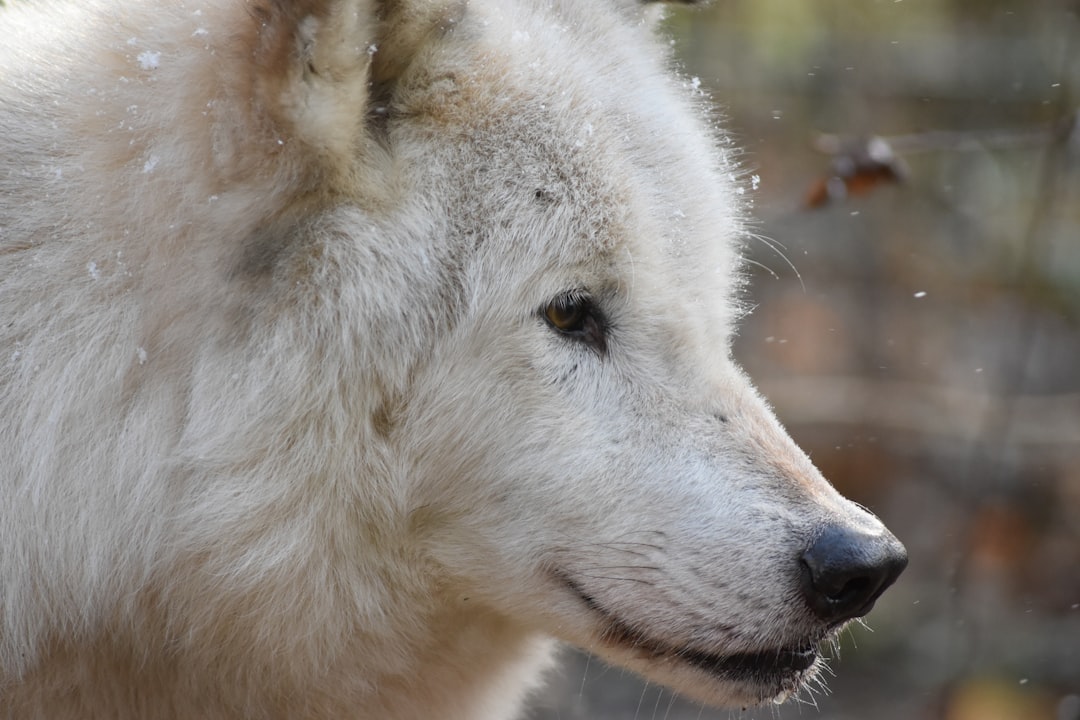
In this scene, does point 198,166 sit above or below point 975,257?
above

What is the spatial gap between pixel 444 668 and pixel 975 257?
617cm

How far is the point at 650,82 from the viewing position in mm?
2881

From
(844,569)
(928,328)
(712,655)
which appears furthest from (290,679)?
(928,328)

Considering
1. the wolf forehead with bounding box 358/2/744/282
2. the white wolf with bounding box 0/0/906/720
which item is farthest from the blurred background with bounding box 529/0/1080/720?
the wolf forehead with bounding box 358/2/744/282

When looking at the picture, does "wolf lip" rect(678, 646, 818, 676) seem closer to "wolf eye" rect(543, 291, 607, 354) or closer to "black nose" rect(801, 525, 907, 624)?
"black nose" rect(801, 525, 907, 624)

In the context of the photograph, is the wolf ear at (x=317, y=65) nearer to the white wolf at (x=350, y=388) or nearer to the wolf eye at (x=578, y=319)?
the white wolf at (x=350, y=388)

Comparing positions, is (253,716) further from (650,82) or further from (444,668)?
(650,82)

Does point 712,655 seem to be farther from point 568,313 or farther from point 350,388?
point 350,388

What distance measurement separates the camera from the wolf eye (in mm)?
2518

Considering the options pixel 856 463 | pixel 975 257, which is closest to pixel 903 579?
pixel 856 463

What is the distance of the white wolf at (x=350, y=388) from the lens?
7.69 feet

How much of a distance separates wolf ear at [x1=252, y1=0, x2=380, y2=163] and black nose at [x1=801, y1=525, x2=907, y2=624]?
1274 millimetres

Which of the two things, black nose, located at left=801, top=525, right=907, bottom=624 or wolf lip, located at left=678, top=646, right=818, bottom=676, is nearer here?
black nose, located at left=801, top=525, right=907, bottom=624

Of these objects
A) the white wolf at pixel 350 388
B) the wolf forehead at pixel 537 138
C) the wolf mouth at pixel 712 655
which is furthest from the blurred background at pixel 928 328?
the wolf forehead at pixel 537 138
